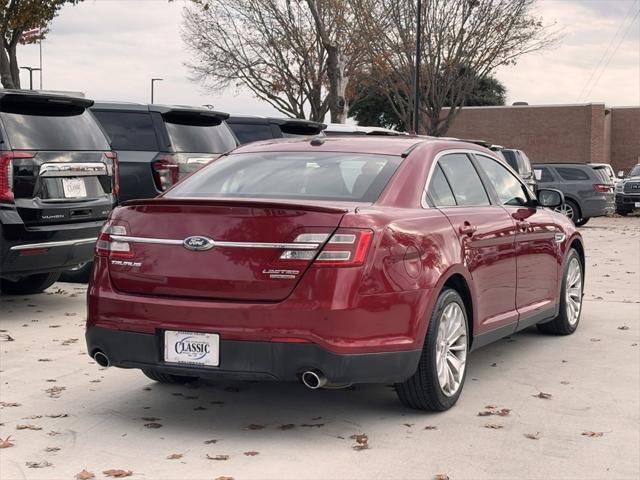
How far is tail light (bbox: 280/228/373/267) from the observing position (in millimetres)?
5172

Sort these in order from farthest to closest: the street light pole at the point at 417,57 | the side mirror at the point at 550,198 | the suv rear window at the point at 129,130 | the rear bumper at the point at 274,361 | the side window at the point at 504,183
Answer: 1. the street light pole at the point at 417,57
2. the suv rear window at the point at 129,130
3. the side mirror at the point at 550,198
4. the side window at the point at 504,183
5. the rear bumper at the point at 274,361

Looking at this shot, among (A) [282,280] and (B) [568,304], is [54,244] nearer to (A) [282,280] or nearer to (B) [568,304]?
(A) [282,280]

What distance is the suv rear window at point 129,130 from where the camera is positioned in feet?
38.1

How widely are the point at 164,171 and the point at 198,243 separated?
6198 mm

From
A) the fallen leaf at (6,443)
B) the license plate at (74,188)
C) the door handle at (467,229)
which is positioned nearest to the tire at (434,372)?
the door handle at (467,229)

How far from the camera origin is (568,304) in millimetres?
8594

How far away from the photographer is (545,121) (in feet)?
189

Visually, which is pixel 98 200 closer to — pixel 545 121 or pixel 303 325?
pixel 303 325

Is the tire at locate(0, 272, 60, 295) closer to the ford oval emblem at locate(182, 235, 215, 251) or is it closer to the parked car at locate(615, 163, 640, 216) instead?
the ford oval emblem at locate(182, 235, 215, 251)

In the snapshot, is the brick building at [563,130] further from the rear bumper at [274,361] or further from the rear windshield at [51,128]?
the rear bumper at [274,361]

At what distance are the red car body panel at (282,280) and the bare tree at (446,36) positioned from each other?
2942cm

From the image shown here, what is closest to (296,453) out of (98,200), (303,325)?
(303,325)

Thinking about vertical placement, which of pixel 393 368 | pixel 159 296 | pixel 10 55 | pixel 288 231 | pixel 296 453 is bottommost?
pixel 296 453

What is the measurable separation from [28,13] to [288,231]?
17.7 m
